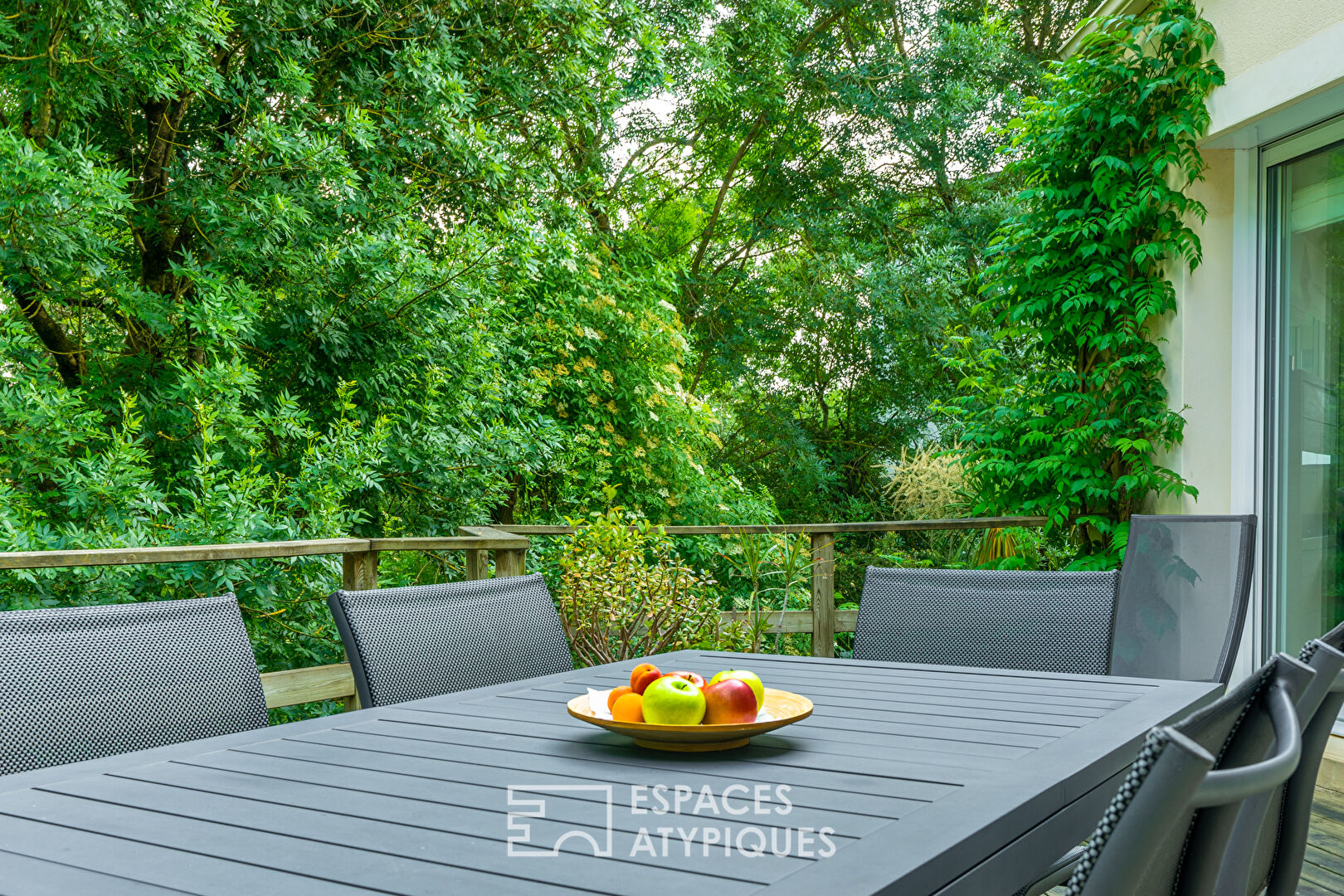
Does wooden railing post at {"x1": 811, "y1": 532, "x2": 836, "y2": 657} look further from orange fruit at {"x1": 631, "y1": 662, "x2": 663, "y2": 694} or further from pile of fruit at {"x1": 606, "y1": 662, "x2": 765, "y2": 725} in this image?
pile of fruit at {"x1": 606, "y1": 662, "x2": 765, "y2": 725}

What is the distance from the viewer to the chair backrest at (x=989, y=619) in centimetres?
218

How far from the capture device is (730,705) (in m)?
1.33

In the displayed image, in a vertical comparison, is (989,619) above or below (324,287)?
below

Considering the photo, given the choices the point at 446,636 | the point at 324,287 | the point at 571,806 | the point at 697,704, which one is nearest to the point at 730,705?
the point at 697,704

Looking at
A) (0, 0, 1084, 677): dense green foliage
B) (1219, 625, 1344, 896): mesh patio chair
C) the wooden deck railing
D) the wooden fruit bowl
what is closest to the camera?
(1219, 625, 1344, 896): mesh patio chair

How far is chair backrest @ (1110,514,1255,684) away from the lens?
8.57 ft

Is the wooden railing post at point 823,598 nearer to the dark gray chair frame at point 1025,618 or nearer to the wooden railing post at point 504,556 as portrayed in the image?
the wooden railing post at point 504,556

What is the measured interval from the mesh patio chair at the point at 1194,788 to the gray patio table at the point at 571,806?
8.5 inches

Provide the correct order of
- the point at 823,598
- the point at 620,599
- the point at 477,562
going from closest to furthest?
the point at 477,562 → the point at 620,599 → the point at 823,598

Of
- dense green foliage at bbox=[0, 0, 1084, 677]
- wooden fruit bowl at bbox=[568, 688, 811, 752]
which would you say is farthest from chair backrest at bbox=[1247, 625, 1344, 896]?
dense green foliage at bbox=[0, 0, 1084, 677]

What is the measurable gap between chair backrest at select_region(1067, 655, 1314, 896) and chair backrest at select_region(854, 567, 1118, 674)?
139 centimetres

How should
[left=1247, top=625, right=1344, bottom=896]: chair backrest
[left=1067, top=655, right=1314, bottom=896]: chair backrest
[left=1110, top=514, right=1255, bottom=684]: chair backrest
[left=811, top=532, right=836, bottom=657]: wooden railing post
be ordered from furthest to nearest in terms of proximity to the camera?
[left=811, top=532, right=836, bottom=657]: wooden railing post, [left=1110, top=514, right=1255, bottom=684]: chair backrest, [left=1247, top=625, right=1344, bottom=896]: chair backrest, [left=1067, top=655, right=1314, bottom=896]: chair backrest

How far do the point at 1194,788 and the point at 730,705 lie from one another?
2.41 feet

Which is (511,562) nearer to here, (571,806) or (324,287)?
(324,287)
